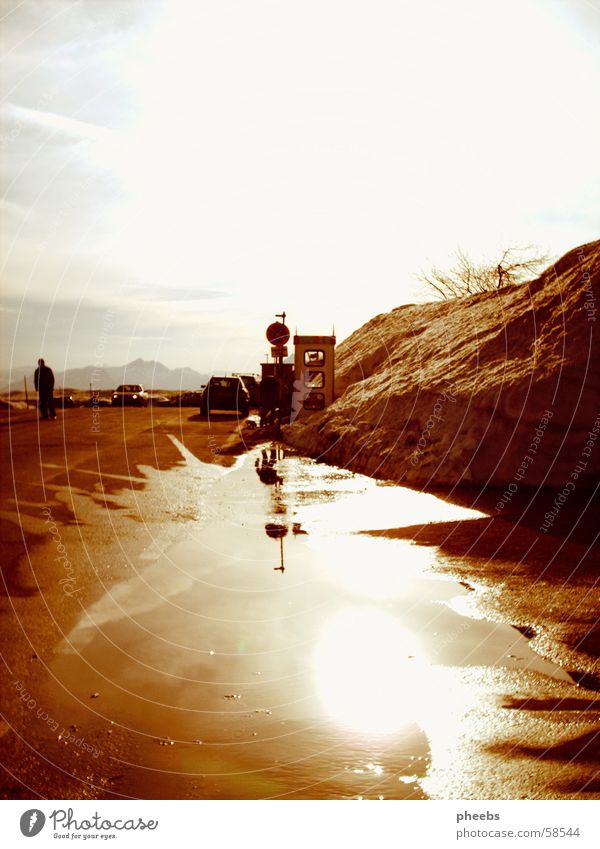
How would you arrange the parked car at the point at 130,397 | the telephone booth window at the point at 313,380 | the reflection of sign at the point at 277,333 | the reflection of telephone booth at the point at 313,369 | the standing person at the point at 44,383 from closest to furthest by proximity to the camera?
1. the reflection of sign at the point at 277,333
2. the reflection of telephone booth at the point at 313,369
3. the standing person at the point at 44,383
4. the telephone booth window at the point at 313,380
5. the parked car at the point at 130,397

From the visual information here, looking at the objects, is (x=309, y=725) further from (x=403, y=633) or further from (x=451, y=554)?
(x=451, y=554)

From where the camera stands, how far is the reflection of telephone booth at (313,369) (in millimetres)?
27203

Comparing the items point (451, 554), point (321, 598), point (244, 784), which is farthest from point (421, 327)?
point (244, 784)

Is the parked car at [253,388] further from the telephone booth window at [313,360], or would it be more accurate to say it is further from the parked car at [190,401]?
the telephone booth window at [313,360]

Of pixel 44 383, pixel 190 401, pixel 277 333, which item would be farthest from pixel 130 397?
pixel 277 333

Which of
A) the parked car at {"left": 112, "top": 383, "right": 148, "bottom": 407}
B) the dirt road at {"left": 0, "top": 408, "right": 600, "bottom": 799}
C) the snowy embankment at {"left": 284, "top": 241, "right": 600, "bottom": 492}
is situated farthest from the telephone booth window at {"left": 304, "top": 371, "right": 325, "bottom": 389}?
the parked car at {"left": 112, "top": 383, "right": 148, "bottom": 407}

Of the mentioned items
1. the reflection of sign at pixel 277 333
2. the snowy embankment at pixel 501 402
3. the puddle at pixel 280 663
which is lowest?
the puddle at pixel 280 663

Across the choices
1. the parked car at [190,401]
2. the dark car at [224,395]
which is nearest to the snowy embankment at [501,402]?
the dark car at [224,395]

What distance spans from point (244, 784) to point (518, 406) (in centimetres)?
989

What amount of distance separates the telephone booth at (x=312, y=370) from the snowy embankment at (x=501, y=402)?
7.51m

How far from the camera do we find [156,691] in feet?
17.6

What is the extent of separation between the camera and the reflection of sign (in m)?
24.0

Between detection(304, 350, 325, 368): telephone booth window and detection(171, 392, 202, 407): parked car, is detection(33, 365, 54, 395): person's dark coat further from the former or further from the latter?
detection(171, 392, 202, 407): parked car

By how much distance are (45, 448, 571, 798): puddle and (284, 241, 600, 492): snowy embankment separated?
12.9 ft
